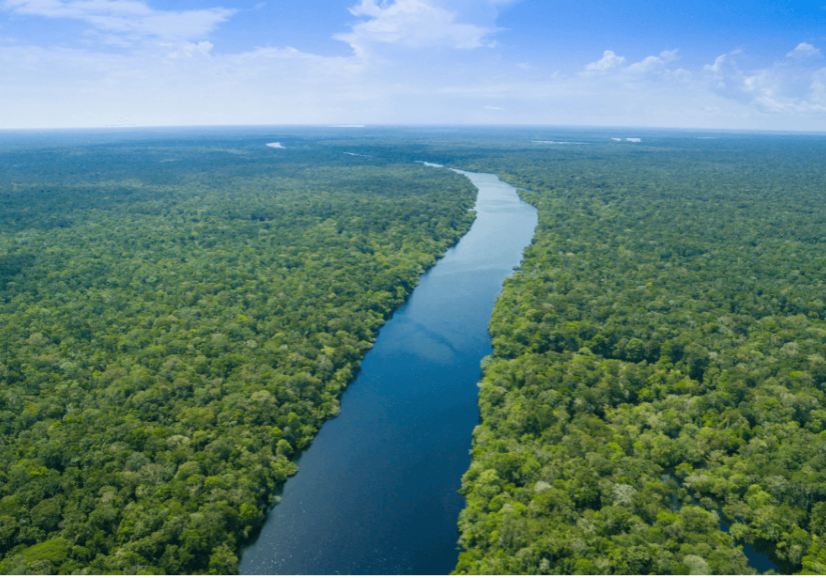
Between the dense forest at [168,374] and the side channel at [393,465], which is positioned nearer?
the dense forest at [168,374]

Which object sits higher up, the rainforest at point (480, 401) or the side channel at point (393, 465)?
the rainforest at point (480, 401)

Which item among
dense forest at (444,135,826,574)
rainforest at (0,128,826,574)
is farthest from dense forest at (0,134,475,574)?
dense forest at (444,135,826,574)

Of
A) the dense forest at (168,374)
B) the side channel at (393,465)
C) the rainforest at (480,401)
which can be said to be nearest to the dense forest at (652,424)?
the rainforest at (480,401)

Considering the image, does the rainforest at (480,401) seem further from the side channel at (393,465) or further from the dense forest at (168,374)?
the side channel at (393,465)

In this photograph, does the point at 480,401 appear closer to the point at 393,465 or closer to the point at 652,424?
the point at 393,465

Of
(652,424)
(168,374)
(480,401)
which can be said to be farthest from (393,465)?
(168,374)

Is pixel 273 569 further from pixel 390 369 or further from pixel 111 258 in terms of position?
pixel 111 258
